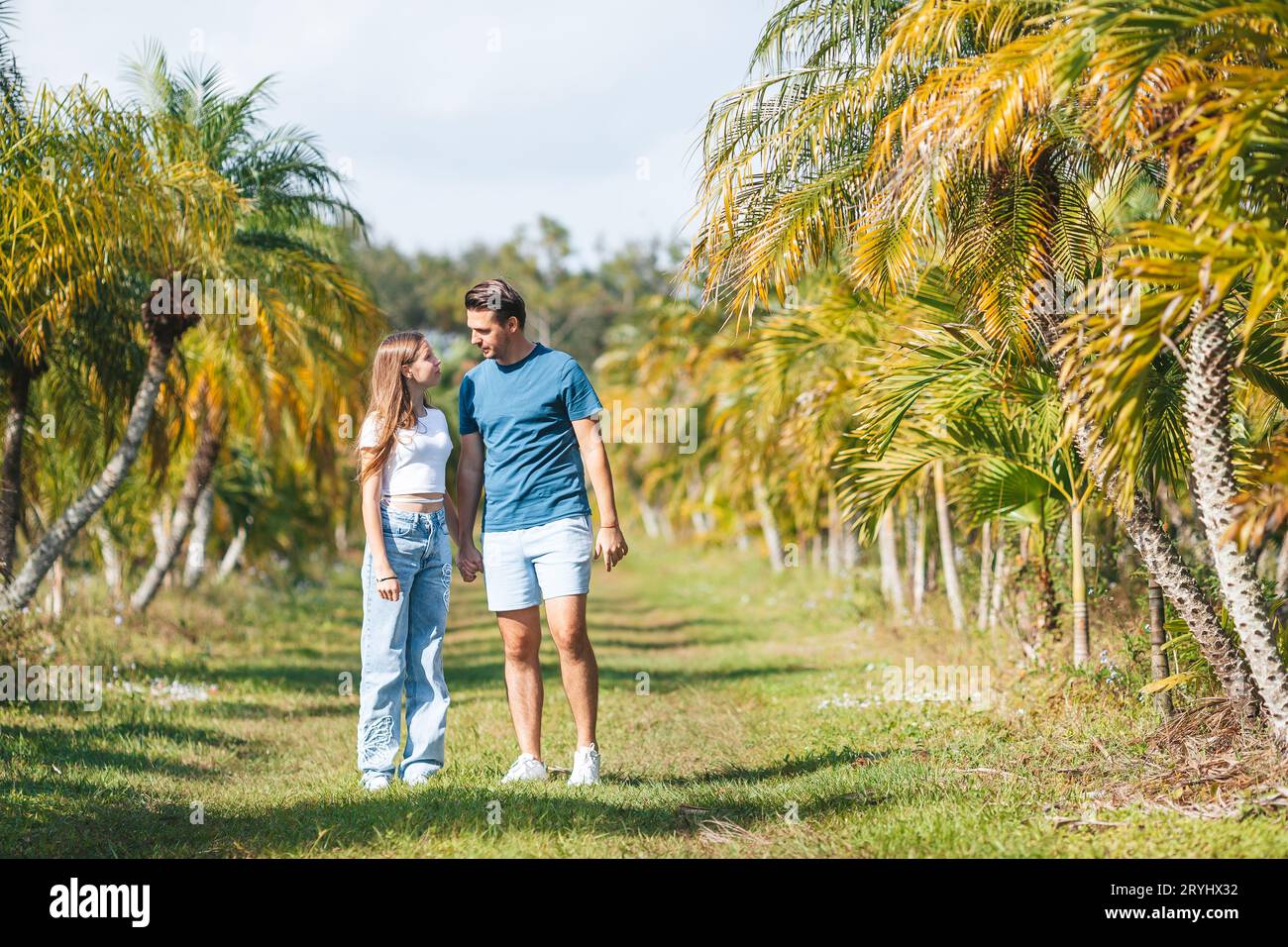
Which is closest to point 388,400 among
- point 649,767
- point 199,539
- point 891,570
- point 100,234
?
point 649,767

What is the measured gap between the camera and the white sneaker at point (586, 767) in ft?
20.0

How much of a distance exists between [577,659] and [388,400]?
1.50 metres

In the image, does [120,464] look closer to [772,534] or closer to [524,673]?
[524,673]

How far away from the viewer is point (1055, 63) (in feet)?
17.8

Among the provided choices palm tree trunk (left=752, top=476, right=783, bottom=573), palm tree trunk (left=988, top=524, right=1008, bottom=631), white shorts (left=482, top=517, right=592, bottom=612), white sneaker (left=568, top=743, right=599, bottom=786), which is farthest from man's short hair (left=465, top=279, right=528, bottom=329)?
palm tree trunk (left=752, top=476, right=783, bottom=573)

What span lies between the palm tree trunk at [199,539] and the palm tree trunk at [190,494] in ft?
6.48

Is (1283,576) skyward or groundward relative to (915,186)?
groundward

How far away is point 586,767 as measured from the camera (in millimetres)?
6125

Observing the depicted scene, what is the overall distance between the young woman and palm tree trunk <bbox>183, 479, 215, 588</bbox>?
1126 cm

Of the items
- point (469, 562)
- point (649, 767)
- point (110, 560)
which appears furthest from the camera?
point (110, 560)

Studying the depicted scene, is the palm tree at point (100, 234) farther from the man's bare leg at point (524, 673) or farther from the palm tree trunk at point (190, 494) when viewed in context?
the man's bare leg at point (524, 673)

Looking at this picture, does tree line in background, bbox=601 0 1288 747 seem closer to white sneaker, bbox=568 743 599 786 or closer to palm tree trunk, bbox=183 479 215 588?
white sneaker, bbox=568 743 599 786
